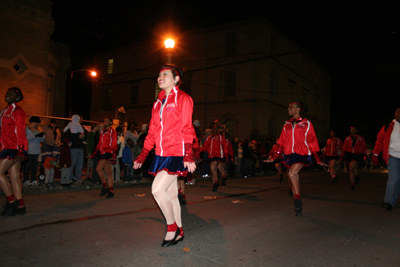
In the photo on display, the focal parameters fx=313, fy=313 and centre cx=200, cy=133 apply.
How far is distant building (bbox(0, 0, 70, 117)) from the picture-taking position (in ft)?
50.4

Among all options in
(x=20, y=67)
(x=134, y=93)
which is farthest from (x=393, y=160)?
(x=134, y=93)

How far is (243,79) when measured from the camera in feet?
106

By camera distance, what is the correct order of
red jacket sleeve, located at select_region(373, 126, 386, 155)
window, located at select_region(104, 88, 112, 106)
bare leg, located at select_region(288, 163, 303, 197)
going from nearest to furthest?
1. bare leg, located at select_region(288, 163, 303, 197)
2. red jacket sleeve, located at select_region(373, 126, 386, 155)
3. window, located at select_region(104, 88, 112, 106)

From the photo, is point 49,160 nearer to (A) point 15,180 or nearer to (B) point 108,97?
(A) point 15,180

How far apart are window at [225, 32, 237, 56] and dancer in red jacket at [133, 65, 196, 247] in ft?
98.8

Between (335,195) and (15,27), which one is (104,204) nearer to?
(335,195)

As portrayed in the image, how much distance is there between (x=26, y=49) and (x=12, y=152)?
1303cm

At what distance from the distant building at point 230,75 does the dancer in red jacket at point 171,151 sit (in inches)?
1007

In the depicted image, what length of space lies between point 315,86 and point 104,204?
43.1 m

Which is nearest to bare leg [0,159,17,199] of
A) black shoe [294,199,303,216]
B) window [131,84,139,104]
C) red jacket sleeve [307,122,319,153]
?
black shoe [294,199,303,216]

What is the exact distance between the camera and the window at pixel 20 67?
15.8 metres

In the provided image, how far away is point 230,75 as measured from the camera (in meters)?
33.2

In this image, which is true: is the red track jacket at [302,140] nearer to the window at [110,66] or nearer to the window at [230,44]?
the window at [230,44]

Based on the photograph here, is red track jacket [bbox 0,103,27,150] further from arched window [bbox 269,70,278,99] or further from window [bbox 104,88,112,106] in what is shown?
window [bbox 104,88,112,106]
